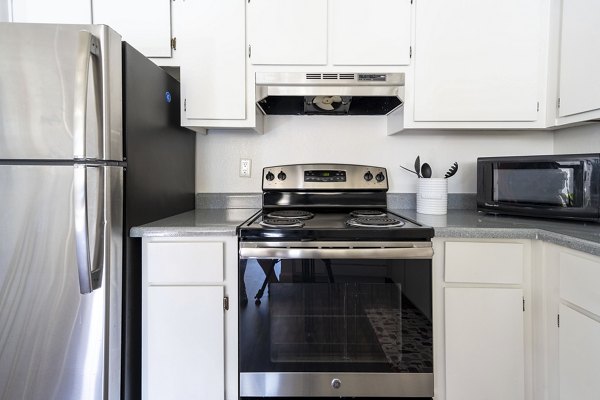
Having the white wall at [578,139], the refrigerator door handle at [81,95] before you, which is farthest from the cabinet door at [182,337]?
the white wall at [578,139]

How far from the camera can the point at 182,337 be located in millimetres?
1305

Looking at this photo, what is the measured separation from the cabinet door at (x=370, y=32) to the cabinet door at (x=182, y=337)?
130 centimetres

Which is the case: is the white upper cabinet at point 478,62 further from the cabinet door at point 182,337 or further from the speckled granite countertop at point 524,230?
the cabinet door at point 182,337

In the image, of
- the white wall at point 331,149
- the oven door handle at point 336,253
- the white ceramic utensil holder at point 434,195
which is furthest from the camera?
the white wall at point 331,149

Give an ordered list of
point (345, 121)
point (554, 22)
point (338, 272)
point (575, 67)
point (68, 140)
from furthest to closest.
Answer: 1. point (345, 121)
2. point (554, 22)
3. point (575, 67)
4. point (338, 272)
5. point (68, 140)

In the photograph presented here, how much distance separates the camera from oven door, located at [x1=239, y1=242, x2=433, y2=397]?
4.25 feet

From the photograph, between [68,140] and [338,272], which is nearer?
[68,140]

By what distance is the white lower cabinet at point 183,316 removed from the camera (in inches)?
51.4

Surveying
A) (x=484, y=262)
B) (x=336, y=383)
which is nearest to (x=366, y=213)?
(x=484, y=262)

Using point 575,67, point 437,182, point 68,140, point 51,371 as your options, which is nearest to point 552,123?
point 575,67

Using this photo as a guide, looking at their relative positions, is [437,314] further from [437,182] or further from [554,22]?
[554,22]

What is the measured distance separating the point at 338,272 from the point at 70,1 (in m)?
1.85

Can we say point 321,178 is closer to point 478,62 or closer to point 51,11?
point 478,62

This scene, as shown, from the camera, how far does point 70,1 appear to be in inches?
63.1
